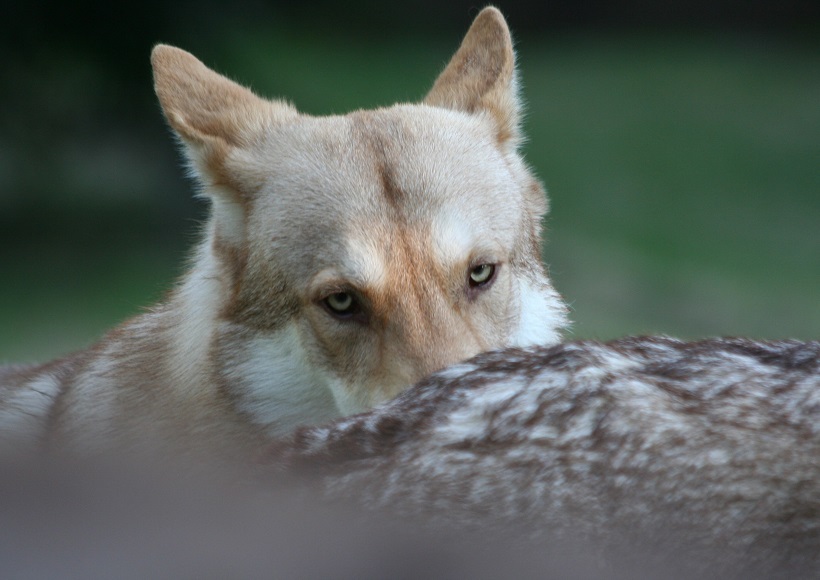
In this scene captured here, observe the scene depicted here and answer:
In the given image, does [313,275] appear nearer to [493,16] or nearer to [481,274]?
[481,274]

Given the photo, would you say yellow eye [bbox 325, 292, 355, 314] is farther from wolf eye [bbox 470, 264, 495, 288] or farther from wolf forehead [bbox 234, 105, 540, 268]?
wolf eye [bbox 470, 264, 495, 288]

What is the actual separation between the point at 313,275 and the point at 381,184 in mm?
513

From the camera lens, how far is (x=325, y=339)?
16.4 feet

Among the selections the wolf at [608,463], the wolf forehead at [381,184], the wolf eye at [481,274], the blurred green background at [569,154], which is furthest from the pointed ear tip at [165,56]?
the blurred green background at [569,154]

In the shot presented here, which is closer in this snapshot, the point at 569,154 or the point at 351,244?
the point at 351,244

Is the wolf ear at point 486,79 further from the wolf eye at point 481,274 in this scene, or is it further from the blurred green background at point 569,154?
the blurred green background at point 569,154

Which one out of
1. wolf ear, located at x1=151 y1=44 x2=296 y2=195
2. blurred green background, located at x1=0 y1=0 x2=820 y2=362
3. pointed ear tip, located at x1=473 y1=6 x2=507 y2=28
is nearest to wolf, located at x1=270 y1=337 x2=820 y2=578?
wolf ear, located at x1=151 y1=44 x2=296 y2=195

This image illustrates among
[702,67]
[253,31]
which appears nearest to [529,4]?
[702,67]

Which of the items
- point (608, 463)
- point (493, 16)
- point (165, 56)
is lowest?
point (608, 463)

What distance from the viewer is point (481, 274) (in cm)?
504

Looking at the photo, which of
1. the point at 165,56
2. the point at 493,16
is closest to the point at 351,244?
the point at 165,56

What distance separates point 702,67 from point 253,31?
7.17 m

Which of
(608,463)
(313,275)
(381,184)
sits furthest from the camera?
(381,184)

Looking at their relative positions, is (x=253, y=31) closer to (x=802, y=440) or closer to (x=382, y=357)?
(x=382, y=357)
